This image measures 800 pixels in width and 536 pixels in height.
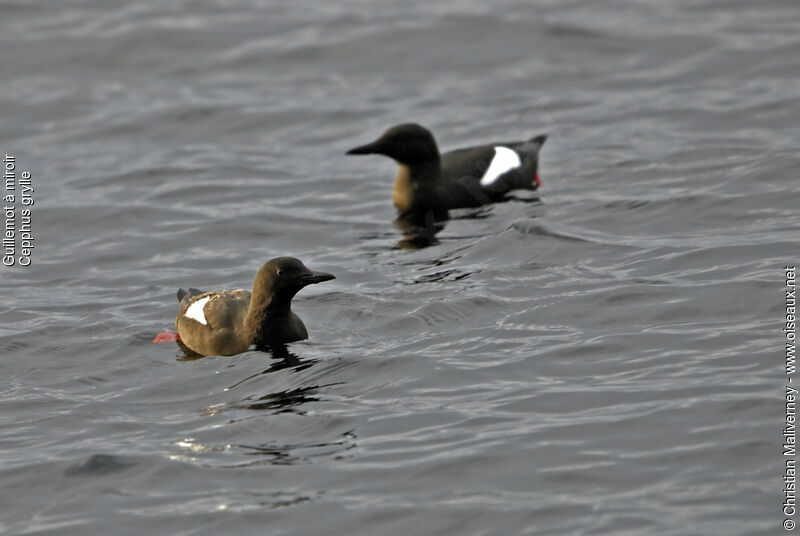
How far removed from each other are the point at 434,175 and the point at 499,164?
27.4 inches

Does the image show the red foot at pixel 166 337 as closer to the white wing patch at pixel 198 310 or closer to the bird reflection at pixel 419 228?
the white wing patch at pixel 198 310

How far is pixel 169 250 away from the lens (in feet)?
40.4

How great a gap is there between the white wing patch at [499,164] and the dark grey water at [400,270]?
487 millimetres

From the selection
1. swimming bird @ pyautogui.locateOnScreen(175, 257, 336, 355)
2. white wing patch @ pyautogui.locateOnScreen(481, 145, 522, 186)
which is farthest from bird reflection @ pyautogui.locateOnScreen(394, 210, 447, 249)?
swimming bird @ pyautogui.locateOnScreen(175, 257, 336, 355)

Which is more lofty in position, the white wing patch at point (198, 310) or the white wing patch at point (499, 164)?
the white wing patch at point (499, 164)

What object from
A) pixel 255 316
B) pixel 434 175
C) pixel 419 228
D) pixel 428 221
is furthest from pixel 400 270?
pixel 434 175

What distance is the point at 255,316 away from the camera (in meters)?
9.40

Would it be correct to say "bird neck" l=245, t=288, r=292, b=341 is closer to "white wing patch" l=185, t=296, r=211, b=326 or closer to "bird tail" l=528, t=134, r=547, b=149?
"white wing patch" l=185, t=296, r=211, b=326

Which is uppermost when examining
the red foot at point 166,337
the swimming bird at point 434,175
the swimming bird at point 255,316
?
the swimming bird at point 434,175

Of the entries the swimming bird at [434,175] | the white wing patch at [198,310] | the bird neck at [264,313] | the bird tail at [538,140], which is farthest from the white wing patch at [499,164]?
the bird neck at [264,313]

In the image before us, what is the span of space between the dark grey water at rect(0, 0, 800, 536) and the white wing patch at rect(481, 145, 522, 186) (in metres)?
0.49

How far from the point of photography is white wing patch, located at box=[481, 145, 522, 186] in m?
13.3

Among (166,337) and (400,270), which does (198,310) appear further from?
(400,270)

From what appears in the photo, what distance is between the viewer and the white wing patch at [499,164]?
13.3 m
